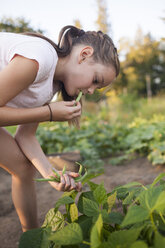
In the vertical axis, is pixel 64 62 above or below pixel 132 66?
above

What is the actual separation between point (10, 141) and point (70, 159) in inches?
53.3

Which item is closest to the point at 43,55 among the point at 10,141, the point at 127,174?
the point at 10,141

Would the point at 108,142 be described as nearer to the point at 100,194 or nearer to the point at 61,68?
the point at 61,68

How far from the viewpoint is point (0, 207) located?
2.07 m

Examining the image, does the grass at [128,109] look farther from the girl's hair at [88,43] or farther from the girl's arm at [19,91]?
the girl's arm at [19,91]

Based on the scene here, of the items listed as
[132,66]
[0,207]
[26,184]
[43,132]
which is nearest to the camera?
[26,184]

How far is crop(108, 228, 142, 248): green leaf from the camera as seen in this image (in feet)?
1.75

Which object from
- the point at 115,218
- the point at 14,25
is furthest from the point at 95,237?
the point at 14,25

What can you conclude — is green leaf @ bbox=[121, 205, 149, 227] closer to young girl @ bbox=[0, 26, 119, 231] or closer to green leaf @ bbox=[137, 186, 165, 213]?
green leaf @ bbox=[137, 186, 165, 213]

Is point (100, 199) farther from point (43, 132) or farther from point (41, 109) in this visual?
point (43, 132)

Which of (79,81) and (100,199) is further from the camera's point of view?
(79,81)

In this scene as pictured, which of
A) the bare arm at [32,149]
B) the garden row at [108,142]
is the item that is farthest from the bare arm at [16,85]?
the garden row at [108,142]

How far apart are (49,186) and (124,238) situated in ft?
6.84

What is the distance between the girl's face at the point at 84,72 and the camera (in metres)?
1.49
